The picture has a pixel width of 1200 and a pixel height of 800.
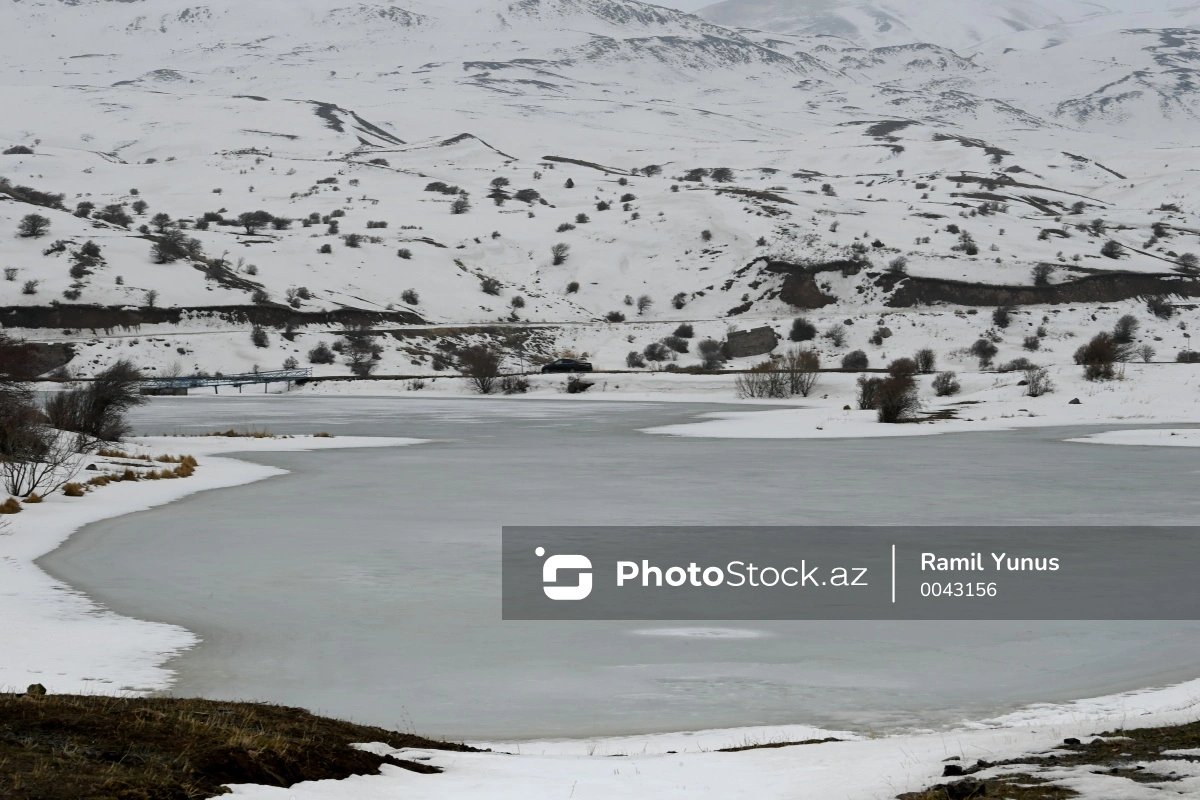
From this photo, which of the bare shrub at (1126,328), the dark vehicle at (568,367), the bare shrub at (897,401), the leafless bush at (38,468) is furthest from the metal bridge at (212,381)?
the bare shrub at (1126,328)

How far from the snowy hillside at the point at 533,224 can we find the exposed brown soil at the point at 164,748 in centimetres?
5564

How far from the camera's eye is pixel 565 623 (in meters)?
11.1

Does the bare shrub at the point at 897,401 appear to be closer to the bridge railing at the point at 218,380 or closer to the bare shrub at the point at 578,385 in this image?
the bare shrub at the point at 578,385

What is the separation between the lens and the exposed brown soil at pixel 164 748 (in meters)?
5.33

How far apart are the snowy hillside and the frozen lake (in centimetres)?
4275

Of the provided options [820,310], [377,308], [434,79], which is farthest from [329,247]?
[434,79]

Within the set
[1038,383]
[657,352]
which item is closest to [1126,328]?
[657,352]

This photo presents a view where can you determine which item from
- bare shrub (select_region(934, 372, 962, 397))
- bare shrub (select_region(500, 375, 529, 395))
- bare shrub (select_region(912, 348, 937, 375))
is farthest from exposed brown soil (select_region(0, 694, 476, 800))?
bare shrub (select_region(912, 348, 937, 375))

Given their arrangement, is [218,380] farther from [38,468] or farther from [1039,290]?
[1039,290]

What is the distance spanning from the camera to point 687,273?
8344 centimetres

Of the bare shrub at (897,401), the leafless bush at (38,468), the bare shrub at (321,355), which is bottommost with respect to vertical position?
the leafless bush at (38,468)

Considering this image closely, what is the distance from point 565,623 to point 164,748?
5399mm

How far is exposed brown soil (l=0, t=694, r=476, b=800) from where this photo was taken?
17.5 ft

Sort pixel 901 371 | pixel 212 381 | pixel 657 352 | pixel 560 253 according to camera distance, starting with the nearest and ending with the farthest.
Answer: pixel 901 371 → pixel 212 381 → pixel 657 352 → pixel 560 253
